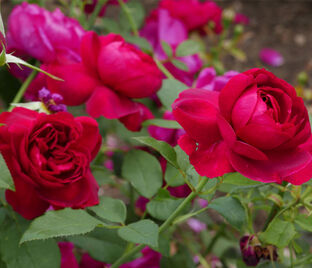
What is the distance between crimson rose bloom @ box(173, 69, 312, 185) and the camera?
0.41 meters

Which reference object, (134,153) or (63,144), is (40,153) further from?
(134,153)

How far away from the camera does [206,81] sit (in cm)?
69

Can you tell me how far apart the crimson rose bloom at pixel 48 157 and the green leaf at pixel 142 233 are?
0.05 meters

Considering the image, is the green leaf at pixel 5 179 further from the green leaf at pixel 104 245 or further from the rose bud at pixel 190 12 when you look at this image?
the rose bud at pixel 190 12

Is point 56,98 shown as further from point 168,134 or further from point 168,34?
point 168,34

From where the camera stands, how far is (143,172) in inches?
25.2

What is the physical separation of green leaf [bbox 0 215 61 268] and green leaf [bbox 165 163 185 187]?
0.15 m

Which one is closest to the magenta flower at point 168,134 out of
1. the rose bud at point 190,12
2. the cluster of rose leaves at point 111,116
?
the cluster of rose leaves at point 111,116

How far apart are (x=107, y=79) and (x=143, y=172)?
0.41ft

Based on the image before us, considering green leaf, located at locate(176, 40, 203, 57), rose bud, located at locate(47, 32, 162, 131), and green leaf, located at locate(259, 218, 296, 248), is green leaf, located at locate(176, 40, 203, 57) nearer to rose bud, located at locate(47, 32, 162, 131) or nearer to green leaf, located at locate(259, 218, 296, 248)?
rose bud, located at locate(47, 32, 162, 131)

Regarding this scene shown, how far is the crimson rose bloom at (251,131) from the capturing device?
413 mm

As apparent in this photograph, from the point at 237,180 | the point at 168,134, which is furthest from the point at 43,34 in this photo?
the point at 237,180

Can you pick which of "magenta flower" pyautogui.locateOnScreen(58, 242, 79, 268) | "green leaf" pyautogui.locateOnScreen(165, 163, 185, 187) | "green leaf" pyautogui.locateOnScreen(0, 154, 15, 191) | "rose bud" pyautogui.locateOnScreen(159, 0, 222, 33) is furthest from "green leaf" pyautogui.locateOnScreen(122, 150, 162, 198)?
"rose bud" pyautogui.locateOnScreen(159, 0, 222, 33)

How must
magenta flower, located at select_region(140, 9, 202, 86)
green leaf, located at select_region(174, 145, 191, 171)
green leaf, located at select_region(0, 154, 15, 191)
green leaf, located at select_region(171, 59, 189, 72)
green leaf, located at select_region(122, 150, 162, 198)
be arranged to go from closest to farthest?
1. green leaf, located at select_region(0, 154, 15, 191)
2. green leaf, located at select_region(174, 145, 191, 171)
3. green leaf, located at select_region(122, 150, 162, 198)
4. green leaf, located at select_region(171, 59, 189, 72)
5. magenta flower, located at select_region(140, 9, 202, 86)
